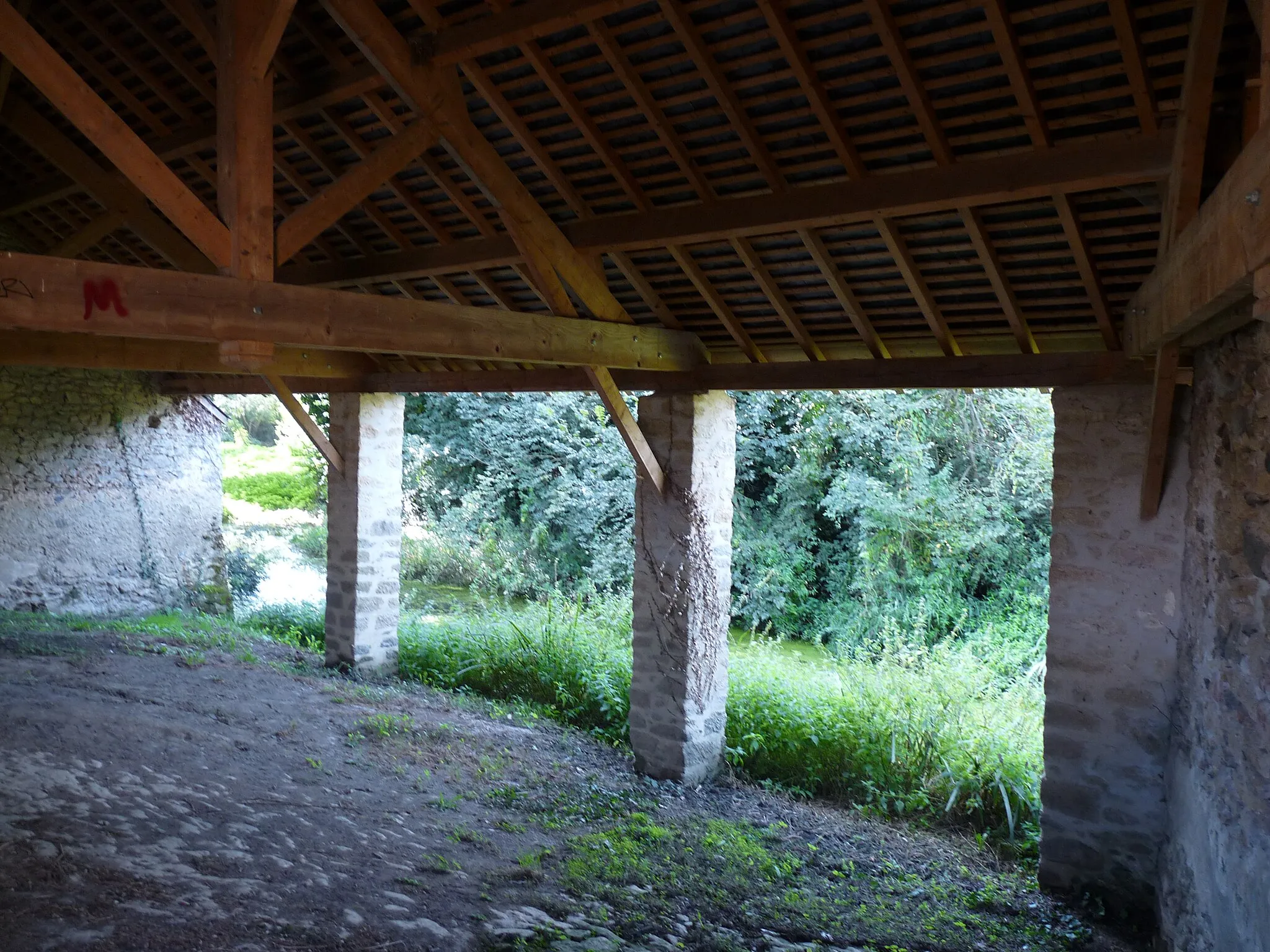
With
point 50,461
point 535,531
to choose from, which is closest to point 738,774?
point 535,531

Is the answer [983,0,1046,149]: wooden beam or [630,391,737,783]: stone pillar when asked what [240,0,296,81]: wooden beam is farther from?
[630,391,737,783]: stone pillar

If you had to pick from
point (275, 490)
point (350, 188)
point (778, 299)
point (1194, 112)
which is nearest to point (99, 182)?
point (350, 188)

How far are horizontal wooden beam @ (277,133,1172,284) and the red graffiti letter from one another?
9.30 feet

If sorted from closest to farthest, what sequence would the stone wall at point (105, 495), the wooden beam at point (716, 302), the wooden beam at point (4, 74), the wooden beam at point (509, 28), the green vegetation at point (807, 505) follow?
the wooden beam at point (509, 28), the wooden beam at point (716, 302), the wooden beam at point (4, 74), the stone wall at point (105, 495), the green vegetation at point (807, 505)

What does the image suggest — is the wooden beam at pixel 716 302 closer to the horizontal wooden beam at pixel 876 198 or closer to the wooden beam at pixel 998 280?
the horizontal wooden beam at pixel 876 198

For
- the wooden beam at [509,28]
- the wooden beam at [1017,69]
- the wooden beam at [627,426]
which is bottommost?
the wooden beam at [627,426]

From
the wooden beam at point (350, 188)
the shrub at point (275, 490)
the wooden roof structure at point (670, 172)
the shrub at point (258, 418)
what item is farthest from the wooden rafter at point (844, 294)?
the shrub at point (258, 418)

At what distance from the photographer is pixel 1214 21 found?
3270 mm

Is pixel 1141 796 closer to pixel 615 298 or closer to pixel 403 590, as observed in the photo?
pixel 615 298

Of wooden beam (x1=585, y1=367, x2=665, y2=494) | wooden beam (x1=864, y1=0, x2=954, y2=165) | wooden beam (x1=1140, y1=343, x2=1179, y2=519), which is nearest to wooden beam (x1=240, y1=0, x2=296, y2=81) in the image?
wooden beam (x1=864, y1=0, x2=954, y2=165)

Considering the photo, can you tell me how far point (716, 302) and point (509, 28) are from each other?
211cm

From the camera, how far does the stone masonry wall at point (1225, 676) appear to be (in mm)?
3002

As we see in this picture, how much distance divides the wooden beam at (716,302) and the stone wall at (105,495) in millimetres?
8124

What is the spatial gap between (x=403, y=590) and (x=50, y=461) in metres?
5.14
